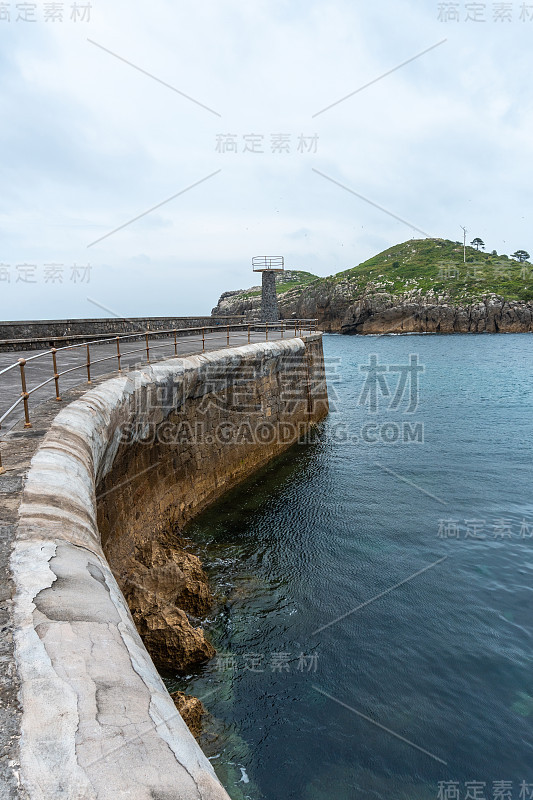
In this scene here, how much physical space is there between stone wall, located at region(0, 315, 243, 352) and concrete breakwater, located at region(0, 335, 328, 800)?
577cm

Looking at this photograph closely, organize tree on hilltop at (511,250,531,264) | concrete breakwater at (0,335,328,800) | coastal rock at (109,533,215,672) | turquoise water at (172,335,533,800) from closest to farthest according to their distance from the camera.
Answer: concrete breakwater at (0,335,328,800)
turquoise water at (172,335,533,800)
coastal rock at (109,533,215,672)
tree on hilltop at (511,250,531,264)

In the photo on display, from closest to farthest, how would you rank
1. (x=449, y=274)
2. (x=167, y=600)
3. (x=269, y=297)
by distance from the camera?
(x=167, y=600) → (x=269, y=297) → (x=449, y=274)

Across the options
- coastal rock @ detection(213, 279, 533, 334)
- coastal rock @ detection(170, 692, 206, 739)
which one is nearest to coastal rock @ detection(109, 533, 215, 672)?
coastal rock @ detection(170, 692, 206, 739)

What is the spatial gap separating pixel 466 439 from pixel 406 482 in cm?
581

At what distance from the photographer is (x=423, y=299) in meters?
86.5

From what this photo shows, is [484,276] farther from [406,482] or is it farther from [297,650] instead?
[297,650]

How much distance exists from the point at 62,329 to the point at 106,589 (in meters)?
16.7

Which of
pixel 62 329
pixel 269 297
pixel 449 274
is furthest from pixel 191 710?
pixel 449 274

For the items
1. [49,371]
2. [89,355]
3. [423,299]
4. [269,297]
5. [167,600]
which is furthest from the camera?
[423,299]

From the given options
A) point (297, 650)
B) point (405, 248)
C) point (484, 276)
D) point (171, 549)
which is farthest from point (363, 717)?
point (405, 248)

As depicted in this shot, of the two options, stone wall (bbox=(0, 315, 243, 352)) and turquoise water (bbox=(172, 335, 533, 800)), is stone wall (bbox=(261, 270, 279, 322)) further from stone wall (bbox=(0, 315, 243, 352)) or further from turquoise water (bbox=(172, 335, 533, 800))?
turquoise water (bbox=(172, 335, 533, 800))

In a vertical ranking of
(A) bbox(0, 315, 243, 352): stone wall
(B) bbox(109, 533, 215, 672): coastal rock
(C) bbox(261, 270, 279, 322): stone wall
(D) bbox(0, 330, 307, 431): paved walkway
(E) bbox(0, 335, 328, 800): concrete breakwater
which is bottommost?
(B) bbox(109, 533, 215, 672): coastal rock

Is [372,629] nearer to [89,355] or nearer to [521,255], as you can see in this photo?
[89,355]

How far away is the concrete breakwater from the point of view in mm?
1844
